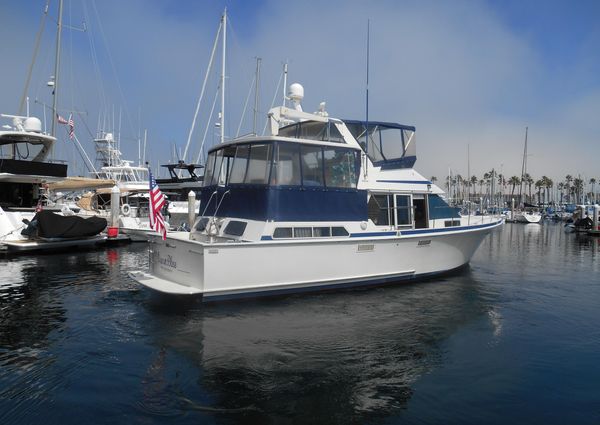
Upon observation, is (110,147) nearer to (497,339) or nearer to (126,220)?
(126,220)

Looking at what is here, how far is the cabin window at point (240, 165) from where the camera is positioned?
10.4m

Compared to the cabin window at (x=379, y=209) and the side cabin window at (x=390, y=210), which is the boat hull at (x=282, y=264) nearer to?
the side cabin window at (x=390, y=210)

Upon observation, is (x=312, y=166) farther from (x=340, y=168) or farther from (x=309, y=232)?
(x=309, y=232)

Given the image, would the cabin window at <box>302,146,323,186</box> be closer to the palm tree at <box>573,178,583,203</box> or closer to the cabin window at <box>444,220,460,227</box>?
the cabin window at <box>444,220,460,227</box>

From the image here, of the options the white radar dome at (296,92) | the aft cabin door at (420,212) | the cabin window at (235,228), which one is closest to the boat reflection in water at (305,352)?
the cabin window at (235,228)

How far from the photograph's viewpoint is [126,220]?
2478 centimetres

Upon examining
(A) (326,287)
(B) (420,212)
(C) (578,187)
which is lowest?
(A) (326,287)

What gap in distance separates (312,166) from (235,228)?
8.11 feet

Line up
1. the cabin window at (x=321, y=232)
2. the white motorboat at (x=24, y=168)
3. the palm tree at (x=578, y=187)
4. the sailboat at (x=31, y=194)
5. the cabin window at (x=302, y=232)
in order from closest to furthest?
the cabin window at (x=302, y=232) < the cabin window at (x=321, y=232) < the sailboat at (x=31, y=194) < the white motorboat at (x=24, y=168) < the palm tree at (x=578, y=187)

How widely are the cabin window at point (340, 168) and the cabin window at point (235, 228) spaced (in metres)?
2.39

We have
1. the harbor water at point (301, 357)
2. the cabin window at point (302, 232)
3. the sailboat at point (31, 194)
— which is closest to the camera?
the harbor water at point (301, 357)

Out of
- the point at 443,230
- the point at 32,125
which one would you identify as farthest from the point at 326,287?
the point at 32,125

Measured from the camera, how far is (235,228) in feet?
33.5

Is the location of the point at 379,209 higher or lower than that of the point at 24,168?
lower
